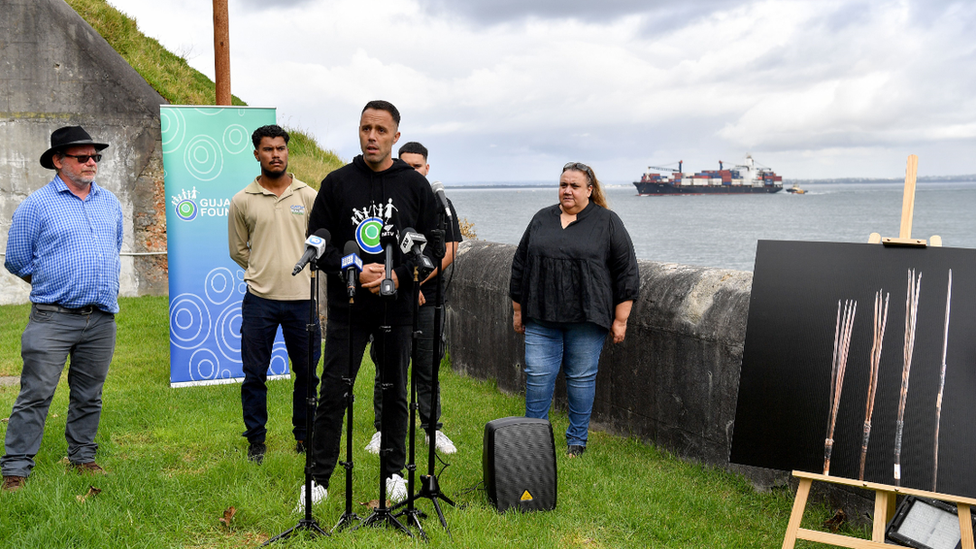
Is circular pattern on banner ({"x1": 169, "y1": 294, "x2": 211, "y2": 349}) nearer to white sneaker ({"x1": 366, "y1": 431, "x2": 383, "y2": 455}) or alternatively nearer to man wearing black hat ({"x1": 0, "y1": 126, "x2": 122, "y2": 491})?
man wearing black hat ({"x1": 0, "y1": 126, "x2": 122, "y2": 491})

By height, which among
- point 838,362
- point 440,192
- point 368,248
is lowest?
point 838,362

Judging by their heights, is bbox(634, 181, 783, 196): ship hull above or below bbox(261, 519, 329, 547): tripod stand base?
above

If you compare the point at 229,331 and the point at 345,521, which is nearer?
the point at 345,521

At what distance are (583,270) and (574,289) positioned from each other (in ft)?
0.49

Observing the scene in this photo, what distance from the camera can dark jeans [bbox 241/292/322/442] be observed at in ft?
16.9

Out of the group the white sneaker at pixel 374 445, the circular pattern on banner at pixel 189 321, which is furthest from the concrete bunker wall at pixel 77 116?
the white sneaker at pixel 374 445

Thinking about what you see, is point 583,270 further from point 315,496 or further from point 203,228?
point 203,228

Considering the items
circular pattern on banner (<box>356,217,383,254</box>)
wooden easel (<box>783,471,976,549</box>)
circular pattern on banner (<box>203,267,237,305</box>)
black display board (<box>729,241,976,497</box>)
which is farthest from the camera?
circular pattern on banner (<box>203,267,237,305</box>)

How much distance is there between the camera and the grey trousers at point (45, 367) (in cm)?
453

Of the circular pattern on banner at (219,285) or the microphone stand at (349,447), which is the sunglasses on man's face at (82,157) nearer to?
the microphone stand at (349,447)

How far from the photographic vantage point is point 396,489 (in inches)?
171

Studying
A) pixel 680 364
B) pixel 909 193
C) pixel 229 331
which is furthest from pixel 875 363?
pixel 229 331

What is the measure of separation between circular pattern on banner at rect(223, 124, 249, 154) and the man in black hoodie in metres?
3.88

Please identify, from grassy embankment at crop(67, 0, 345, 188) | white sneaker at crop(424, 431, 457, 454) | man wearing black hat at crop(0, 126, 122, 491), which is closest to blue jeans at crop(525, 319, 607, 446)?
white sneaker at crop(424, 431, 457, 454)
